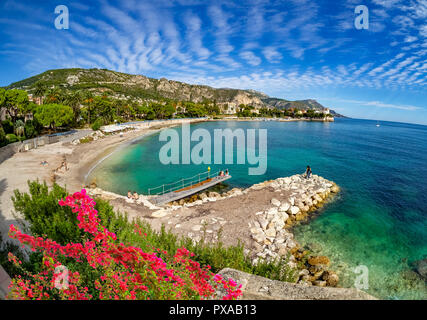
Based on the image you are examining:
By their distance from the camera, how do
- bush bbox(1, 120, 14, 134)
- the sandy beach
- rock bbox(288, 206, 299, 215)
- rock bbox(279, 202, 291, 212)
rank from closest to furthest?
the sandy beach
rock bbox(279, 202, 291, 212)
rock bbox(288, 206, 299, 215)
bush bbox(1, 120, 14, 134)

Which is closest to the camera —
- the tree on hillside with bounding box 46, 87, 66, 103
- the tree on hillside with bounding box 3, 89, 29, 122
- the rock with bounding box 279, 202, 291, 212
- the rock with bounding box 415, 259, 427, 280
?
the rock with bounding box 415, 259, 427, 280

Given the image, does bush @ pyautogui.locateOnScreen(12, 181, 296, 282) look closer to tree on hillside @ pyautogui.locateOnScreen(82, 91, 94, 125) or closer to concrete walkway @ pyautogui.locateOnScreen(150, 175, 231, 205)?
concrete walkway @ pyautogui.locateOnScreen(150, 175, 231, 205)

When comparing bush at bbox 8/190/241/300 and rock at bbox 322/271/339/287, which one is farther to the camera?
rock at bbox 322/271/339/287

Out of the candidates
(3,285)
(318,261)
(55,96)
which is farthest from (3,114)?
(318,261)

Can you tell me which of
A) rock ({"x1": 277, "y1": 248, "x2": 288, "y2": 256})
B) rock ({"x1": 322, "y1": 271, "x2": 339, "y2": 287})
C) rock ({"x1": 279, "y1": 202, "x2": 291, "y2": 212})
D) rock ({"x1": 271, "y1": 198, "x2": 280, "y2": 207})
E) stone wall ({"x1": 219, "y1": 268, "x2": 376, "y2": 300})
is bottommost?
rock ({"x1": 322, "y1": 271, "x2": 339, "y2": 287})

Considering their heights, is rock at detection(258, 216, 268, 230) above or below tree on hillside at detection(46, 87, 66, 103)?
below

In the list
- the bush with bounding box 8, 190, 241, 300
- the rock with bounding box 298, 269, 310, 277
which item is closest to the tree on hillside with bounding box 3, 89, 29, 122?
the bush with bounding box 8, 190, 241, 300

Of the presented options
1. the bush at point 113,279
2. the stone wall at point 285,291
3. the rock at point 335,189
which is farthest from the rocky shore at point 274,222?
the bush at point 113,279

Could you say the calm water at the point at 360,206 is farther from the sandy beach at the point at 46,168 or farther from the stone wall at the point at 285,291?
the stone wall at the point at 285,291

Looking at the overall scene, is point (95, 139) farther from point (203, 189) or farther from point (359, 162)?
point (359, 162)

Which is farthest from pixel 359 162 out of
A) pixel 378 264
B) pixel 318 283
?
pixel 318 283

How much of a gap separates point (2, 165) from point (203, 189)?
66.6 ft

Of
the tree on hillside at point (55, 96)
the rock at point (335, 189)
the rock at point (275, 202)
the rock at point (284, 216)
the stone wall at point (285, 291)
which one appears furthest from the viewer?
the tree on hillside at point (55, 96)

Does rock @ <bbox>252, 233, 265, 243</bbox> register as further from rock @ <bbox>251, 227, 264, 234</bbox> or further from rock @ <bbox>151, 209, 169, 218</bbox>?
rock @ <bbox>151, 209, 169, 218</bbox>
